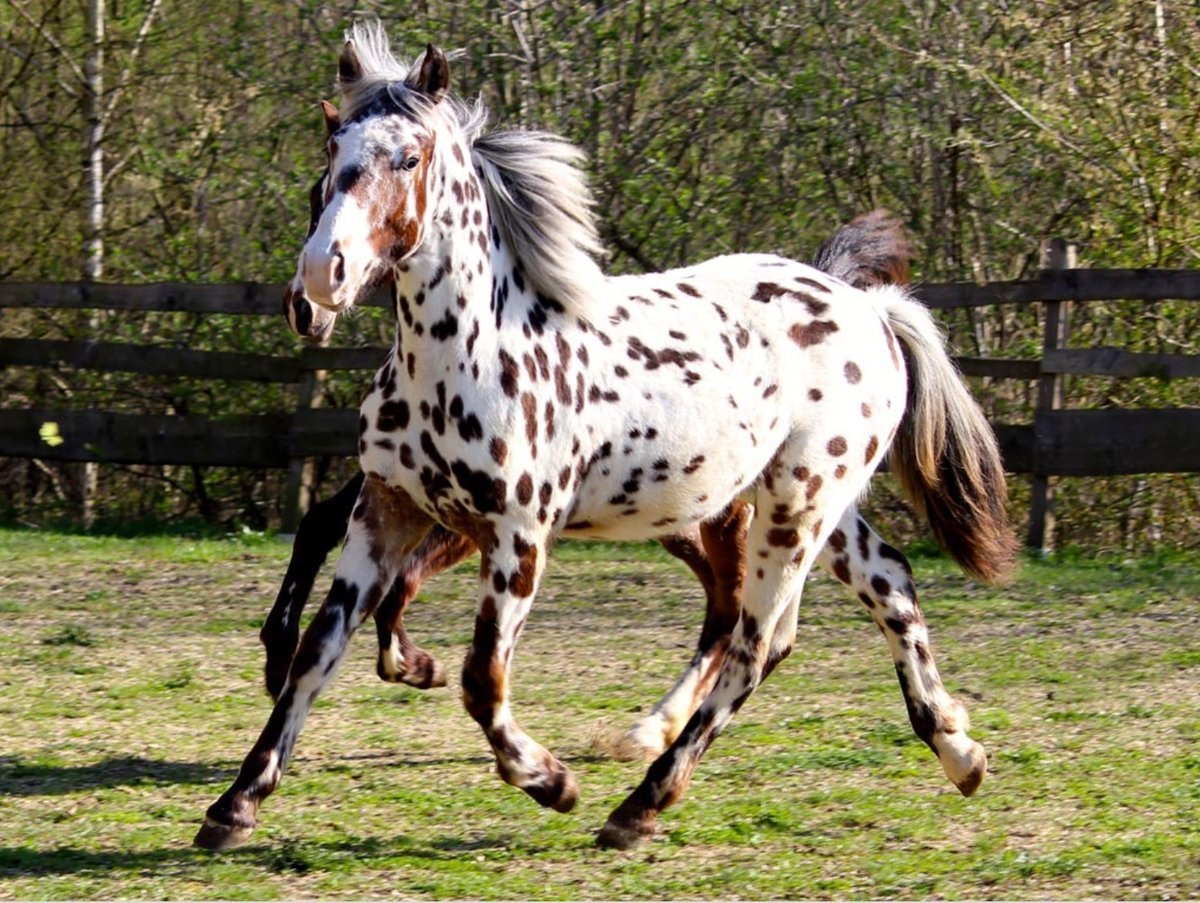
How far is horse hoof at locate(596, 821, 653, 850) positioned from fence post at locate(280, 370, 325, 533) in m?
6.30

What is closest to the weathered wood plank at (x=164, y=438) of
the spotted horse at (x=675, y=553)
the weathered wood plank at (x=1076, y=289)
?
the weathered wood plank at (x=1076, y=289)

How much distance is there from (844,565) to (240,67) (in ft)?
26.5

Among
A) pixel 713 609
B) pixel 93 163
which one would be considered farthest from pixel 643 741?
pixel 93 163

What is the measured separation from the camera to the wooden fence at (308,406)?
30.7ft

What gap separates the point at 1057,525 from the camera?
401 inches

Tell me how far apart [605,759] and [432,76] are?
2.22 m

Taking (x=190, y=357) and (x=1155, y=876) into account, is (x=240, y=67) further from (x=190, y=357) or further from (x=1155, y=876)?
(x=1155, y=876)

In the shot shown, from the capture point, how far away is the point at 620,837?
4.42 metres

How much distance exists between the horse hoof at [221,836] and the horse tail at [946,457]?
8.04ft

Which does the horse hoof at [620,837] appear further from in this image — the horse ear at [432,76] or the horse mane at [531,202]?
the horse ear at [432,76]

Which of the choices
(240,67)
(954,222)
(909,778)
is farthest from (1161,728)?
(240,67)

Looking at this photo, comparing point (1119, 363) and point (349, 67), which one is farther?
point (1119, 363)

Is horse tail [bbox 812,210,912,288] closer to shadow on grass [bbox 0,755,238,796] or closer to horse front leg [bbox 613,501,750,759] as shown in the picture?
horse front leg [bbox 613,501,750,759]

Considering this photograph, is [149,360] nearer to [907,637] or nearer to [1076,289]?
[1076,289]
